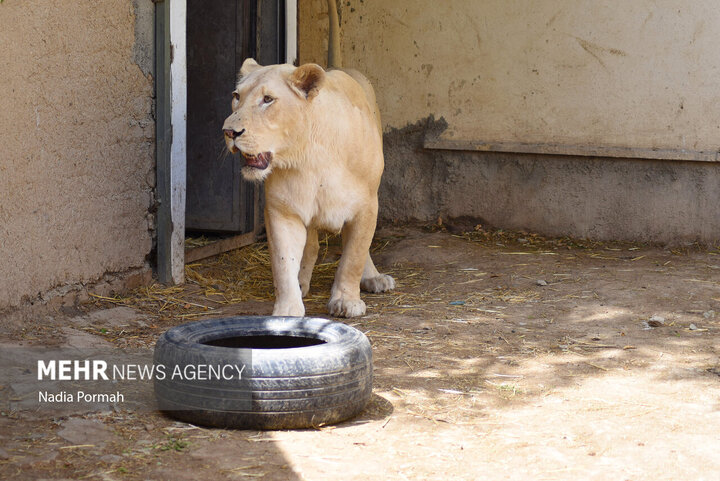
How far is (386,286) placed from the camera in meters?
5.89

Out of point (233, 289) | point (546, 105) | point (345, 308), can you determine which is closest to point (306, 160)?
point (345, 308)

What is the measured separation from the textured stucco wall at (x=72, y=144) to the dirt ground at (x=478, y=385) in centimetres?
32

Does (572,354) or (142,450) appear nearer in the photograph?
(142,450)

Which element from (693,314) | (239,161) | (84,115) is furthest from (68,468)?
(239,161)

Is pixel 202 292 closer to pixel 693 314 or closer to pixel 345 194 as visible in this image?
pixel 345 194

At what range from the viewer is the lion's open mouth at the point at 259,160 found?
4.61m

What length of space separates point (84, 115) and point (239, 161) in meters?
2.38

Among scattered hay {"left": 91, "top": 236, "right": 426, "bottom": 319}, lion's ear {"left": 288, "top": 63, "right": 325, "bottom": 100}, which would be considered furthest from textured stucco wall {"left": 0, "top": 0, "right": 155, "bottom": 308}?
lion's ear {"left": 288, "top": 63, "right": 325, "bottom": 100}

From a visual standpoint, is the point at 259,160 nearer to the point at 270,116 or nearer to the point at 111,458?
the point at 270,116

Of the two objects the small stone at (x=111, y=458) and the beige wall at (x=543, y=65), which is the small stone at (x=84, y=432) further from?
the beige wall at (x=543, y=65)

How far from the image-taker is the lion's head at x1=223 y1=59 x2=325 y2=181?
4.47 metres

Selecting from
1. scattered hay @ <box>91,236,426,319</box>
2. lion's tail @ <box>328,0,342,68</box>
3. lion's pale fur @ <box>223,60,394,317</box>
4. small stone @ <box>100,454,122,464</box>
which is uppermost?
lion's tail @ <box>328,0,342,68</box>

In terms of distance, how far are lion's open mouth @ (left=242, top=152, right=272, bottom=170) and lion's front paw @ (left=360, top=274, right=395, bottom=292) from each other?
1505 mm

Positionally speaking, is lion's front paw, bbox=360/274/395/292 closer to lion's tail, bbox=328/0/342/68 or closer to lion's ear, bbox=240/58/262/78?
lion's ear, bbox=240/58/262/78
